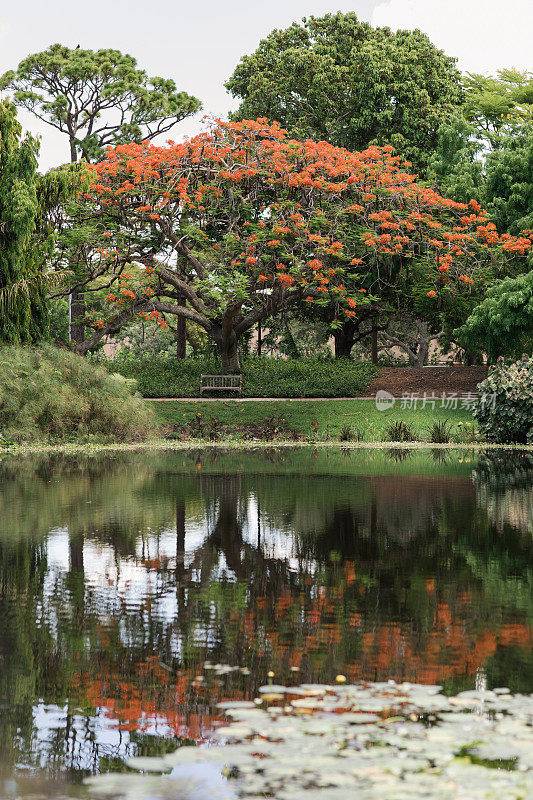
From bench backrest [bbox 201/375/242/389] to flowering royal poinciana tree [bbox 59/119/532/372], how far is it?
1.89ft

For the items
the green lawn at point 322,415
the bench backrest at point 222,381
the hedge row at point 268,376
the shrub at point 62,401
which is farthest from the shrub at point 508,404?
the bench backrest at point 222,381

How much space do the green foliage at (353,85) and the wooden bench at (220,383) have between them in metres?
11.0

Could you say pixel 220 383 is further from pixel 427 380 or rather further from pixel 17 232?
pixel 17 232

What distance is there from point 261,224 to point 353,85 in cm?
1162

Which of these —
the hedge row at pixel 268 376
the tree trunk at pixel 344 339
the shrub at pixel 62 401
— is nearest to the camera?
the shrub at pixel 62 401

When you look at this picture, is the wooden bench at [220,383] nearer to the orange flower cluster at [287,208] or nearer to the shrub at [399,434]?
the orange flower cluster at [287,208]

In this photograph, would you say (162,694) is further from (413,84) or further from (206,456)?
(413,84)

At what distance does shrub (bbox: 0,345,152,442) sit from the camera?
25484 mm

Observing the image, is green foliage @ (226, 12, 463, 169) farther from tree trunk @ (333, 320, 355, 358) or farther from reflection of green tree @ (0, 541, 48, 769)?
reflection of green tree @ (0, 541, 48, 769)

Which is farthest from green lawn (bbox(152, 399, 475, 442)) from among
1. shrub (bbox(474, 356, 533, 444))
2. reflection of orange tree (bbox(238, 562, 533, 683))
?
reflection of orange tree (bbox(238, 562, 533, 683))

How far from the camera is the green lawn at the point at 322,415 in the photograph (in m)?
29.7

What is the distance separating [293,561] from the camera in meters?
9.78

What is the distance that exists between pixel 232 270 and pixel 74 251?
598 centimetres

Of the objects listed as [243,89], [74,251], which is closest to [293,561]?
[74,251]
